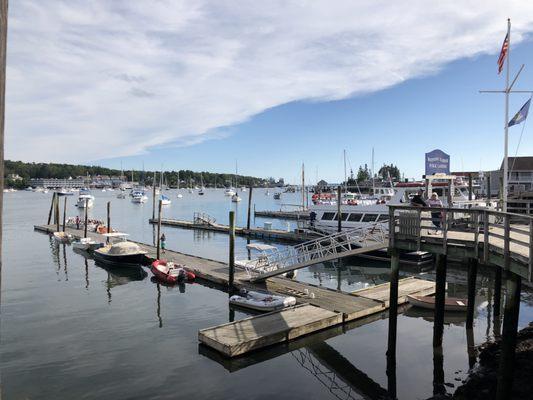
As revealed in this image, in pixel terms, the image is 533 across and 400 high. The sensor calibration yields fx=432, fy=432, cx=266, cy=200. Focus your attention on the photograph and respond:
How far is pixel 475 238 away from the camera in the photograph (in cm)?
1188

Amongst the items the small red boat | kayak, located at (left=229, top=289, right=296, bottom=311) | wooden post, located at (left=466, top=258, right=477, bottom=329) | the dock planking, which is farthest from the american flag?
the small red boat

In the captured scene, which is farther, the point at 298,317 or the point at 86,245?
the point at 86,245

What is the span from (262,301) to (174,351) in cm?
561

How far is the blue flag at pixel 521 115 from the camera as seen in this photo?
18000mm

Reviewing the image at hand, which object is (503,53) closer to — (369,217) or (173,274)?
(173,274)

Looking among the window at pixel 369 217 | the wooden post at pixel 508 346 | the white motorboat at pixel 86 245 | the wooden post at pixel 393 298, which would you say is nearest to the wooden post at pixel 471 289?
the wooden post at pixel 393 298

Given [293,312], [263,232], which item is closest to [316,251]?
[293,312]

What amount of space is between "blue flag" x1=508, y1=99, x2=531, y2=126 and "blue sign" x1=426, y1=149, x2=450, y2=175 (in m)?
3.04

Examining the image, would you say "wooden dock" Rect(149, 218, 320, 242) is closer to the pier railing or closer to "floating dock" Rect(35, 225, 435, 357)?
"floating dock" Rect(35, 225, 435, 357)

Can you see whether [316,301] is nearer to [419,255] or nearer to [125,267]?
[419,255]

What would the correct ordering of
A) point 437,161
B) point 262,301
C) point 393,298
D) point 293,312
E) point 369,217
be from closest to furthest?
point 393,298 < point 293,312 < point 437,161 < point 262,301 < point 369,217

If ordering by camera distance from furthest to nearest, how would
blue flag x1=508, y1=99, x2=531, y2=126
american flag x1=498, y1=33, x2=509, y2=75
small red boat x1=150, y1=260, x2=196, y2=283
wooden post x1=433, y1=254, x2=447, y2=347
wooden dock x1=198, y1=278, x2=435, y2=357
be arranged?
small red boat x1=150, y1=260, x2=196, y2=283
blue flag x1=508, y1=99, x2=531, y2=126
american flag x1=498, y1=33, x2=509, y2=75
wooden dock x1=198, y1=278, x2=435, y2=357
wooden post x1=433, y1=254, x2=447, y2=347

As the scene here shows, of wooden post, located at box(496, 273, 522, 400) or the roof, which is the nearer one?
wooden post, located at box(496, 273, 522, 400)

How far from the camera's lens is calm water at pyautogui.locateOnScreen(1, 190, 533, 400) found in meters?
13.9
